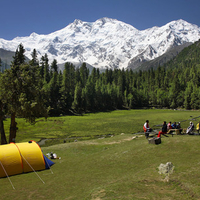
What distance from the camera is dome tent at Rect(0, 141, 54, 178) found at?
1873cm

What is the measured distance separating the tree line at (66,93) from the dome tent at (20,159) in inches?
422

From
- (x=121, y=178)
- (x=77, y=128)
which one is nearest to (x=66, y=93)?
(x=77, y=128)

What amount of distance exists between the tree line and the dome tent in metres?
10.7

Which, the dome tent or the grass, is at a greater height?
the dome tent

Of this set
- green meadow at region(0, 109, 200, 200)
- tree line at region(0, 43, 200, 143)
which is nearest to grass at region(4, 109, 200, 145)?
tree line at region(0, 43, 200, 143)

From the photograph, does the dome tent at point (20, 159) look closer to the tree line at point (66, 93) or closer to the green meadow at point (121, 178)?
the green meadow at point (121, 178)

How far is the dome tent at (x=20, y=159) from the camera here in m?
18.7

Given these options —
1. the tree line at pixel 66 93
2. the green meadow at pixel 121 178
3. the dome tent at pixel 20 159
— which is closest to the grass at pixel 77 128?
the tree line at pixel 66 93

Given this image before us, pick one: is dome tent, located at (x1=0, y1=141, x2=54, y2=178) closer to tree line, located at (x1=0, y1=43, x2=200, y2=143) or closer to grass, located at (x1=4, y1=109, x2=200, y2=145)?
tree line, located at (x1=0, y1=43, x2=200, y2=143)

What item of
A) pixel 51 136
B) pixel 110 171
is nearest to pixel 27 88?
pixel 51 136

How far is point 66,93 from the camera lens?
12169 centimetres

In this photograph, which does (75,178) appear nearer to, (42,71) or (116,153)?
(116,153)

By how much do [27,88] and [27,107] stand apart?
392cm

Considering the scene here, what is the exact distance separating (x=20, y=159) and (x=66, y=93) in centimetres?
10345
